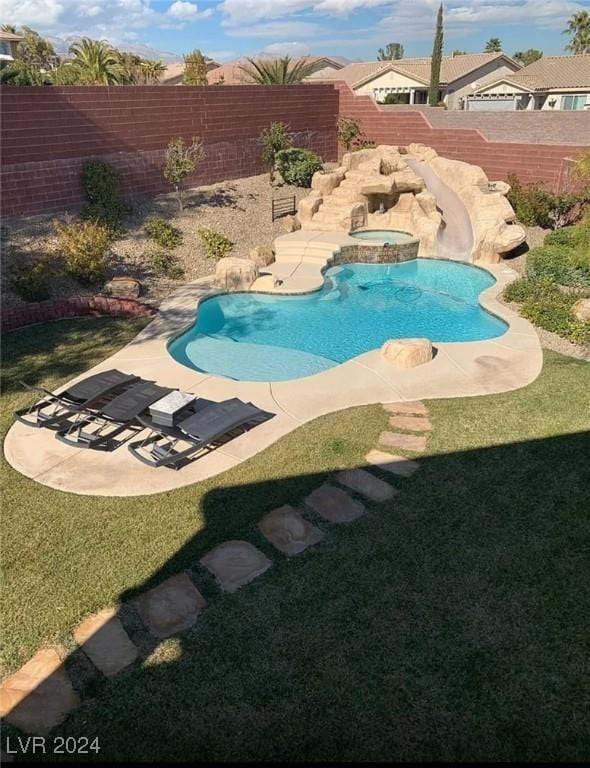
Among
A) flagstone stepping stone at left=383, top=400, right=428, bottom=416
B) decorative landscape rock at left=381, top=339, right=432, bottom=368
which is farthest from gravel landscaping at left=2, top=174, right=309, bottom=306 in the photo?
flagstone stepping stone at left=383, top=400, right=428, bottom=416

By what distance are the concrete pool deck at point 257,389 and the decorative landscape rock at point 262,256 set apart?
4.72 m

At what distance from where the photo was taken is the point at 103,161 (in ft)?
64.5

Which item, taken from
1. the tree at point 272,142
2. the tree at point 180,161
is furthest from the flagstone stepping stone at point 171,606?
the tree at point 272,142

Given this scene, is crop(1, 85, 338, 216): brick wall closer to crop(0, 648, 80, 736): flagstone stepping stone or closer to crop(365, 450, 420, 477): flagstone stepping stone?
crop(365, 450, 420, 477): flagstone stepping stone

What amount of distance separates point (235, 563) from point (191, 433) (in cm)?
264

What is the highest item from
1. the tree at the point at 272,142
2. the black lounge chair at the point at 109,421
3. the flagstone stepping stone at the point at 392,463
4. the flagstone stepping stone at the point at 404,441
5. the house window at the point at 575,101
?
the house window at the point at 575,101

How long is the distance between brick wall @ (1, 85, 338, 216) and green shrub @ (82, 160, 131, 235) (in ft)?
1.22

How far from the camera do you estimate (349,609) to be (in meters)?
5.48

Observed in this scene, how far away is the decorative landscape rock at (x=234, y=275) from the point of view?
16.2 metres

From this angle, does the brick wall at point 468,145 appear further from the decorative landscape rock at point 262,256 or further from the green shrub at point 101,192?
the green shrub at point 101,192

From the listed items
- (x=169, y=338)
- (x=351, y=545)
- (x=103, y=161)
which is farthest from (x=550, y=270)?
(x=103, y=161)

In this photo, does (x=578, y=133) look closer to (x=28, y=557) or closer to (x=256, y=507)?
(x=256, y=507)

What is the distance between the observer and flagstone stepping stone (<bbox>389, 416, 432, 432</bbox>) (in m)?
8.84

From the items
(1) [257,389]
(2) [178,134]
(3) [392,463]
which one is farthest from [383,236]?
(3) [392,463]
